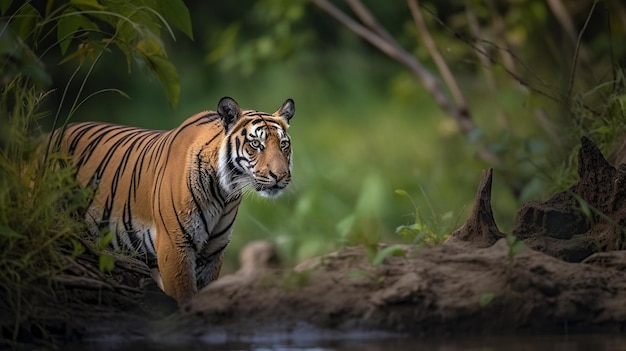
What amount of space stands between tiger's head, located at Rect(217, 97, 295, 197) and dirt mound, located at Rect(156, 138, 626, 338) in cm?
59

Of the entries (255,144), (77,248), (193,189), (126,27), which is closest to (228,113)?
(255,144)

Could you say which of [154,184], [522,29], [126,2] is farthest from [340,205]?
[126,2]

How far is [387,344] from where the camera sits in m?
4.07

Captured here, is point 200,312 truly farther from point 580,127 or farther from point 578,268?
point 580,127

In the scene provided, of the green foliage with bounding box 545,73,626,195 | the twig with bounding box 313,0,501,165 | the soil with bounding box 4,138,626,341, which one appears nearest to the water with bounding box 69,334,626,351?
the soil with bounding box 4,138,626,341

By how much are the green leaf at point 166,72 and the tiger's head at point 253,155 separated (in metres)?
0.37

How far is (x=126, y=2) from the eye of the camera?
482 centimetres

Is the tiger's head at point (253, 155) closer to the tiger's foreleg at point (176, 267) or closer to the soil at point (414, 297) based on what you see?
the tiger's foreleg at point (176, 267)

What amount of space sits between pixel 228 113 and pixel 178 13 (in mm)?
676

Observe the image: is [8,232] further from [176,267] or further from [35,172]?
[176,267]

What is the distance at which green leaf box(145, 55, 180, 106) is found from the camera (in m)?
4.85

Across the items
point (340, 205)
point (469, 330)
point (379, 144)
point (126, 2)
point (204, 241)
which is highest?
point (379, 144)

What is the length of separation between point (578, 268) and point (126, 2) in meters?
2.08

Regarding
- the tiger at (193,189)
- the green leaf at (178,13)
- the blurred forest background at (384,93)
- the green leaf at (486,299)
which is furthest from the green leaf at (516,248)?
the blurred forest background at (384,93)
